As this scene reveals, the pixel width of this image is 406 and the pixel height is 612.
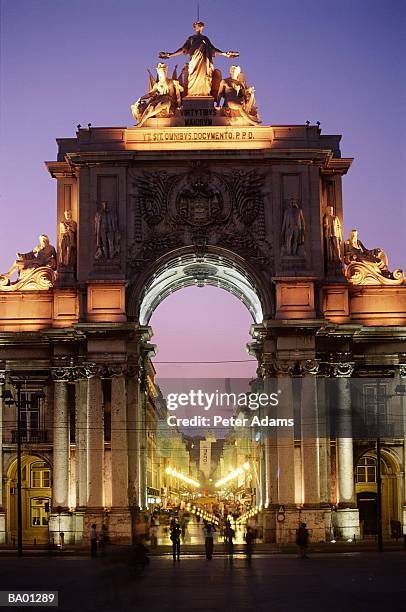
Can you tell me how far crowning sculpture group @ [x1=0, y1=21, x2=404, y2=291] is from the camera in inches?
2805

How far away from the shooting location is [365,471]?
7325 cm

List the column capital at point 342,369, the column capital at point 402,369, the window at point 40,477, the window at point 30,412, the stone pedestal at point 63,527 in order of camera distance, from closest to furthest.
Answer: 1. the stone pedestal at point 63,527
2. the column capital at point 342,369
3. the column capital at point 402,369
4. the window at point 30,412
5. the window at point 40,477

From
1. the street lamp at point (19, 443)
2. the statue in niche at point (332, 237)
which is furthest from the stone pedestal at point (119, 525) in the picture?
the statue in niche at point (332, 237)

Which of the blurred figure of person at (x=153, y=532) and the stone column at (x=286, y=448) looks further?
the blurred figure of person at (x=153, y=532)

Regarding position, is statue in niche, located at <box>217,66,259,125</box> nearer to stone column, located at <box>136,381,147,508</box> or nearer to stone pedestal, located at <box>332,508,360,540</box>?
stone column, located at <box>136,381,147,508</box>

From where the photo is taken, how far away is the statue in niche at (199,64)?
7306cm

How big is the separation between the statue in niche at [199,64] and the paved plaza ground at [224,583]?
29292 millimetres

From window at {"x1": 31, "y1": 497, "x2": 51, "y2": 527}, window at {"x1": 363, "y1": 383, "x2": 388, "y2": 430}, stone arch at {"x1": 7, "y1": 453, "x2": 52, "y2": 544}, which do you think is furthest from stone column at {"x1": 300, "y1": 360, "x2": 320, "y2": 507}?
window at {"x1": 31, "y1": 497, "x2": 51, "y2": 527}

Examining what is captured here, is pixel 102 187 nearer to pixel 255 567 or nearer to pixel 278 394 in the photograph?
pixel 278 394

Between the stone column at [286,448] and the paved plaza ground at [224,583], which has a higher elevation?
the stone column at [286,448]

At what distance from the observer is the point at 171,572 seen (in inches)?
1940

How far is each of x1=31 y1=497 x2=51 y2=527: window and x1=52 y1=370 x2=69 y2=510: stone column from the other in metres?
4.73

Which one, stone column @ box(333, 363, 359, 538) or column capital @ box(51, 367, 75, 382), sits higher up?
column capital @ box(51, 367, 75, 382)

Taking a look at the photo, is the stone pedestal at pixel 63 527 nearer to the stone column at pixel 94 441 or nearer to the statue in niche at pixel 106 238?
the stone column at pixel 94 441
